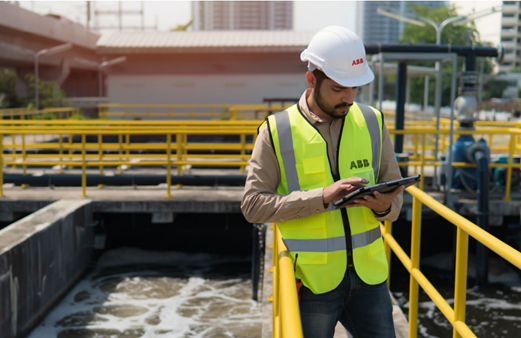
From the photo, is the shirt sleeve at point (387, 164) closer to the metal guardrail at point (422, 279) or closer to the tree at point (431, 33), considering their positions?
the metal guardrail at point (422, 279)

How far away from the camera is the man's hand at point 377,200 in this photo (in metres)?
2.21

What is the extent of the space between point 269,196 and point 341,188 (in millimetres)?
309

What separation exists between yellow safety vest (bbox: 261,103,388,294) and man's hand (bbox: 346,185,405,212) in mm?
128

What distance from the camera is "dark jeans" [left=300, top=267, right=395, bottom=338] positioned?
2.31 meters

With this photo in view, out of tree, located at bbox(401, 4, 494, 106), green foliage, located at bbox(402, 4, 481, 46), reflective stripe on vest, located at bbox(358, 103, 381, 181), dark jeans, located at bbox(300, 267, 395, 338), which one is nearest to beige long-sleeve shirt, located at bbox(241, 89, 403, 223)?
reflective stripe on vest, located at bbox(358, 103, 381, 181)

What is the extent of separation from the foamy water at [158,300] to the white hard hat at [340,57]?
17.1ft

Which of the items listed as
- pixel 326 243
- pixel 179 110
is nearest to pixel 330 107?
pixel 326 243

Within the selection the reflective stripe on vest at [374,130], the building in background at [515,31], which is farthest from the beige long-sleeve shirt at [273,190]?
the building in background at [515,31]

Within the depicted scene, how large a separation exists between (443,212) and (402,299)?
6.05 metres

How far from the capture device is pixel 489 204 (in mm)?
8719

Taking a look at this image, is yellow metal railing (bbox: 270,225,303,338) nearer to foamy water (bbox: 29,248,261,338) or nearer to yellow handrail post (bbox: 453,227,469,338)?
yellow handrail post (bbox: 453,227,469,338)

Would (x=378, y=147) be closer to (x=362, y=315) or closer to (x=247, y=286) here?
(x=362, y=315)

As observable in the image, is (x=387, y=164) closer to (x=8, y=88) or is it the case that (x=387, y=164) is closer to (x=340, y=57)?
(x=340, y=57)

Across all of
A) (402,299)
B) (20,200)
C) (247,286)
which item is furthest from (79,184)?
(402,299)
